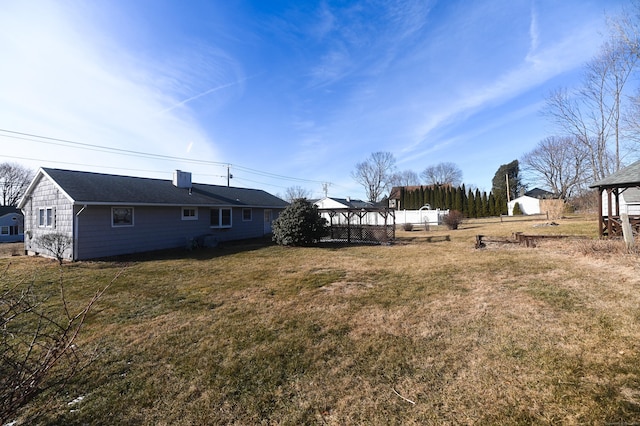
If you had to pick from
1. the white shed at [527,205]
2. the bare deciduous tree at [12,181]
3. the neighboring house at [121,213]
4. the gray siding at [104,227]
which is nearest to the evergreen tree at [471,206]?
the white shed at [527,205]

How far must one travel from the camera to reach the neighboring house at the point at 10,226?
27047 mm

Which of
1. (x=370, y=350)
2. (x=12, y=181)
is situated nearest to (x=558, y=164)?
(x=370, y=350)

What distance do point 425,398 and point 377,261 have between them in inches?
279

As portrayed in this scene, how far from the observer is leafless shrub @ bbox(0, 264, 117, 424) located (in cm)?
160

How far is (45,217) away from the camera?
40.9ft

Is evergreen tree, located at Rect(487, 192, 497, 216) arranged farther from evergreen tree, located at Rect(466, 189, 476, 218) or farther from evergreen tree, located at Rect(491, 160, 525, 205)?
evergreen tree, located at Rect(491, 160, 525, 205)

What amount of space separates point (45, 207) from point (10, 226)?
24.1m

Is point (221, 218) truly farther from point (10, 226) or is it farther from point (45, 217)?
point (10, 226)

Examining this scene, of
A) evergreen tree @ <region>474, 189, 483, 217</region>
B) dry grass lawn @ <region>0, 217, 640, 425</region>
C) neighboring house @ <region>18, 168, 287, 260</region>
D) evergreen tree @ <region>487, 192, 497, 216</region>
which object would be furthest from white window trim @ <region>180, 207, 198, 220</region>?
evergreen tree @ <region>487, 192, 497, 216</region>

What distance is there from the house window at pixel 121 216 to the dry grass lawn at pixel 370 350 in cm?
505

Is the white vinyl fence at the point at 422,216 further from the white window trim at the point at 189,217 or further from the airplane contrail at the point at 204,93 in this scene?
the airplane contrail at the point at 204,93

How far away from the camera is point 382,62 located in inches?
493

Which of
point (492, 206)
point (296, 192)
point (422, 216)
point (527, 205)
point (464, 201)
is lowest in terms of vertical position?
point (422, 216)

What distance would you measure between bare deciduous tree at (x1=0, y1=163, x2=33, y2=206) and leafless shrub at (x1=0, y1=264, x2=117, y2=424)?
48.2 meters
